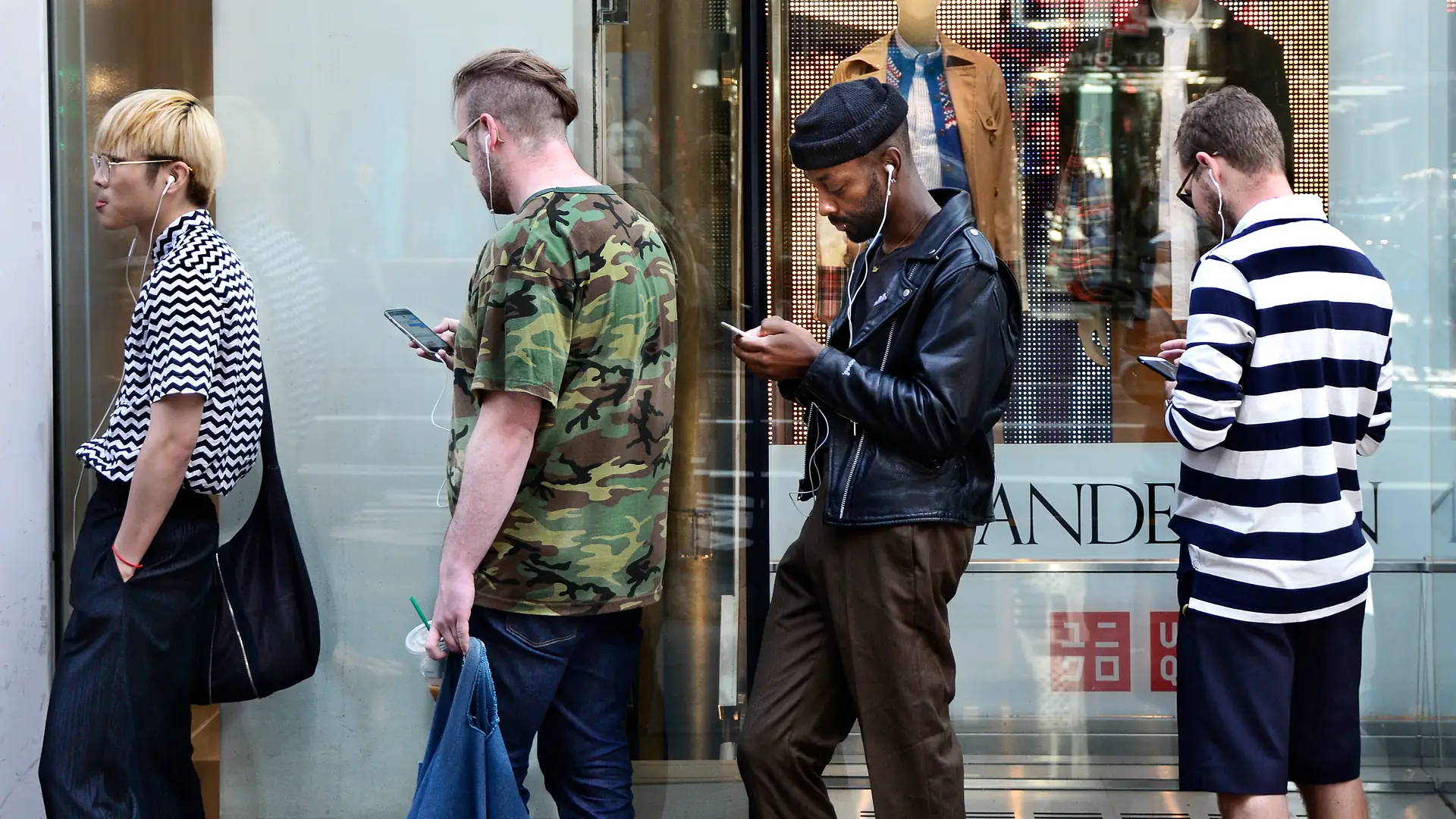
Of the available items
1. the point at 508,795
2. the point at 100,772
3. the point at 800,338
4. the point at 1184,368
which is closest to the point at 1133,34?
the point at 1184,368

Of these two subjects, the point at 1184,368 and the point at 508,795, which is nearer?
the point at 508,795

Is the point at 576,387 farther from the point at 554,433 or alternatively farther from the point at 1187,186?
the point at 1187,186

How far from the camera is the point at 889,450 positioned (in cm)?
249

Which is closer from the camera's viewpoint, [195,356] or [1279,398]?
[1279,398]

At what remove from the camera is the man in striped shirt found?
2570 mm

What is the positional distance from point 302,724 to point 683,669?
1.02 meters

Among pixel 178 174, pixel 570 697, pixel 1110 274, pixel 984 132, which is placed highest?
pixel 984 132

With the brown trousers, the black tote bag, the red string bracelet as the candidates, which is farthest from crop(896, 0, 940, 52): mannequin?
the red string bracelet

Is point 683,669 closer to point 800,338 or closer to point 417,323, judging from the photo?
point 417,323

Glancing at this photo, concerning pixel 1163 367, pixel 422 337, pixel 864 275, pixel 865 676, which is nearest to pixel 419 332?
pixel 422 337

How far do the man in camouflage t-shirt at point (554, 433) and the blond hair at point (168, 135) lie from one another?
701 millimetres

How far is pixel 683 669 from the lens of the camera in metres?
3.68

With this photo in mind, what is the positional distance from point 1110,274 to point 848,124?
6.35 ft

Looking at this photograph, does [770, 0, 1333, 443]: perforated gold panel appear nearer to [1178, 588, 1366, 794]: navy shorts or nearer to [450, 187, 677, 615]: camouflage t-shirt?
[1178, 588, 1366, 794]: navy shorts
